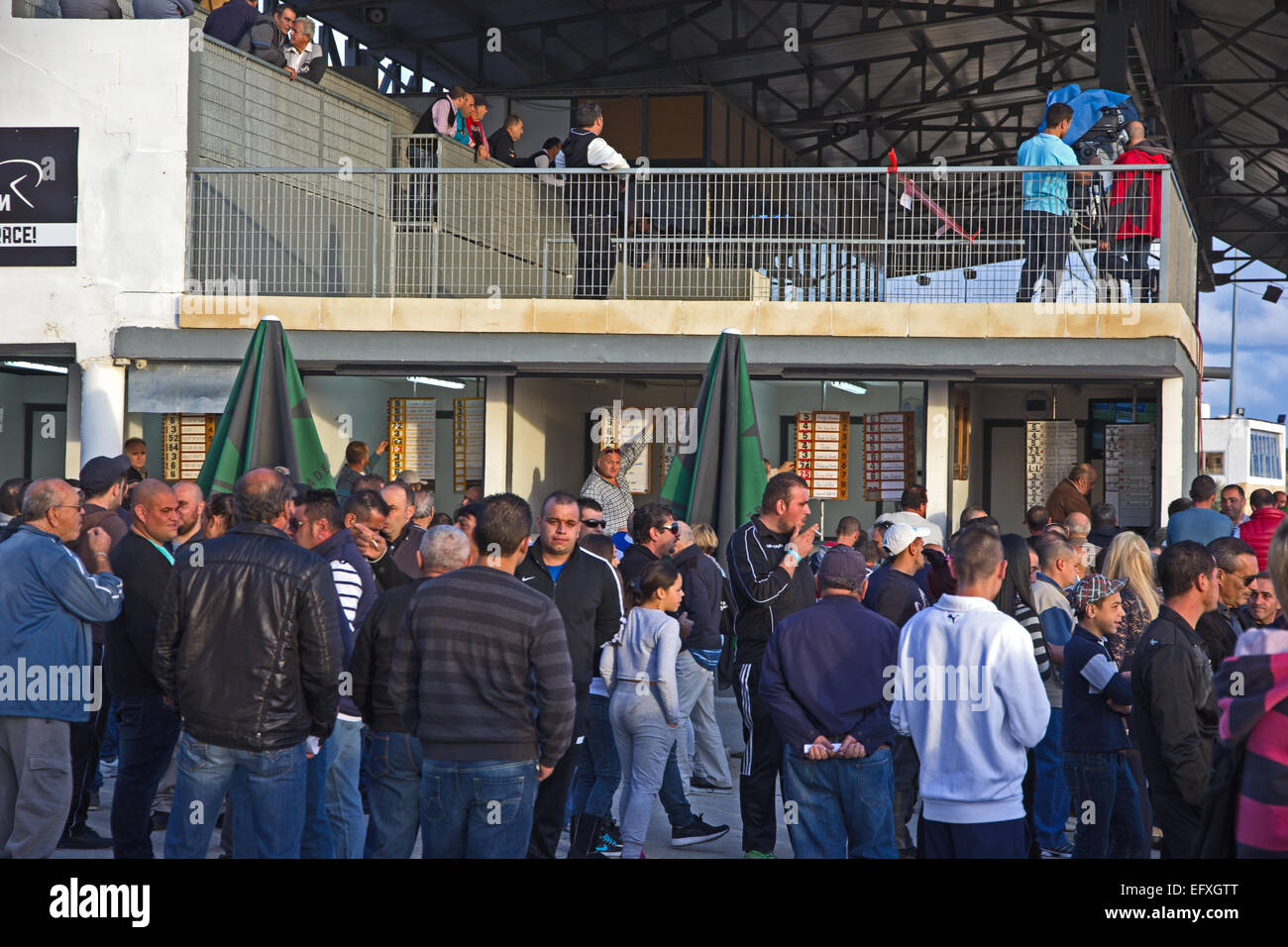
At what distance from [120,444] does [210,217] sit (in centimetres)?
256

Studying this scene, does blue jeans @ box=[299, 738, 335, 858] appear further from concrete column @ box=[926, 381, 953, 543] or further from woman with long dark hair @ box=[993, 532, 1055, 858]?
concrete column @ box=[926, 381, 953, 543]

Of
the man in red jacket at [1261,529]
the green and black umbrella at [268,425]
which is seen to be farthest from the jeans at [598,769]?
the man in red jacket at [1261,529]

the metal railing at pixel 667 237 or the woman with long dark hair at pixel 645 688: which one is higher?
the metal railing at pixel 667 237

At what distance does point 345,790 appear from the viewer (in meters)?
6.28

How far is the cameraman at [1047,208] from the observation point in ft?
42.7

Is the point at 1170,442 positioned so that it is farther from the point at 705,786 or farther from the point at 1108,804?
the point at 1108,804

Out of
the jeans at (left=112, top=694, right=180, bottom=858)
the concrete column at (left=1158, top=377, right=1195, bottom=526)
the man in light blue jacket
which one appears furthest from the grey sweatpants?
the concrete column at (left=1158, top=377, right=1195, bottom=526)

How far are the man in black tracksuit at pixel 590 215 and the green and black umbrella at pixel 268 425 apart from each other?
16.5 ft

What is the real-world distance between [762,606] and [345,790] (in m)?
2.23

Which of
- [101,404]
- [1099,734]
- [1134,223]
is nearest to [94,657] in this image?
[1099,734]

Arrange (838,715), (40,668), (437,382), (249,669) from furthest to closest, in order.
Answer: (437,382) < (40,668) < (838,715) < (249,669)

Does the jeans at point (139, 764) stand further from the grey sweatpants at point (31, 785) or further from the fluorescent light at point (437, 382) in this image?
the fluorescent light at point (437, 382)

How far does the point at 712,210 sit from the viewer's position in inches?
619
